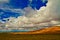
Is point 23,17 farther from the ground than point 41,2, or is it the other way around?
point 41,2

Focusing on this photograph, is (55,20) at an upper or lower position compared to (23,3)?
lower

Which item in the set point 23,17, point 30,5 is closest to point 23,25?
point 23,17

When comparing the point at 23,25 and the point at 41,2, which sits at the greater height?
the point at 41,2

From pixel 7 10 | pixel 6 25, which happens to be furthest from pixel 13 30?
pixel 7 10

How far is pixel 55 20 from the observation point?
1985 millimetres

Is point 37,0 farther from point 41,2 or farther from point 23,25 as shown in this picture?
point 23,25

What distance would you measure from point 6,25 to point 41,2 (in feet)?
1.68

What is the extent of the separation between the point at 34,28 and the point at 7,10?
397 millimetres

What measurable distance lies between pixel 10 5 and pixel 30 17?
0.29m

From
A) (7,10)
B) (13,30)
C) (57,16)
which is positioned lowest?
(13,30)

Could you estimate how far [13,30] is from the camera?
6.52ft

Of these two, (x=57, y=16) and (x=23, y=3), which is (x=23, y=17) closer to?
(x=23, y=3)

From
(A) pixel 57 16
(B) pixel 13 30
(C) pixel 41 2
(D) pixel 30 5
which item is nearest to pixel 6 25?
(B) pixel 13 30

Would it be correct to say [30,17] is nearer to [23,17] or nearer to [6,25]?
[23,17]
